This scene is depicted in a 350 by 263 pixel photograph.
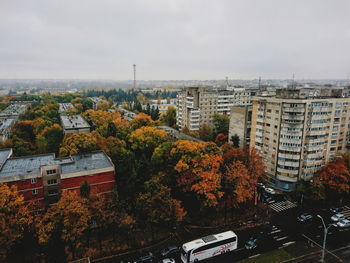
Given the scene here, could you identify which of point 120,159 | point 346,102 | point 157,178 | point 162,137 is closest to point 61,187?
point 120,159

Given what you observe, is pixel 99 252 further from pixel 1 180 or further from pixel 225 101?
pixel 225 101

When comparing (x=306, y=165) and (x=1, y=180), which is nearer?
(x=1, y=180)

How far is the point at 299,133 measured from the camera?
4288 centimetres

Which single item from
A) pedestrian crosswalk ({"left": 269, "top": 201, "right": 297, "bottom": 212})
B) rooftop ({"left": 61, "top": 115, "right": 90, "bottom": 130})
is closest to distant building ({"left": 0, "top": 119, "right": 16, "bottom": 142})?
rooftop ({"left": 61, "top": 115, "right": 90, "bottom": 130})

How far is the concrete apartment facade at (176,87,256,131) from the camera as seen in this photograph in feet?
250

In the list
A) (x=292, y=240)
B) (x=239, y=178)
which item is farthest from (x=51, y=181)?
(x=292, y=240)

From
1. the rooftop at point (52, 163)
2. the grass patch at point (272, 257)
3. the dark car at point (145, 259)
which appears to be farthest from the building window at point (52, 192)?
the grass patch at point (272, 257)

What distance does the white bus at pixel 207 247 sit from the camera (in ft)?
85.7

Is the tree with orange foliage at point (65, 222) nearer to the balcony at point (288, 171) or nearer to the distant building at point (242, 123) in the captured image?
the balcony at point (288, 171)

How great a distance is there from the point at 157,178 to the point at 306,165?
1121 inches

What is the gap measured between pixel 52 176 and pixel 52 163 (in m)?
3.77

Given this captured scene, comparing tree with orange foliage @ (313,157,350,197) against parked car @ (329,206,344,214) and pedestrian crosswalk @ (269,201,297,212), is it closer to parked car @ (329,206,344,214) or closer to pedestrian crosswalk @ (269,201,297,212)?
parked car @ (329,206,344,214)

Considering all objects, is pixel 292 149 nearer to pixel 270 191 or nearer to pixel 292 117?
pixel 292 117

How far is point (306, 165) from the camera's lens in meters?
44.5
